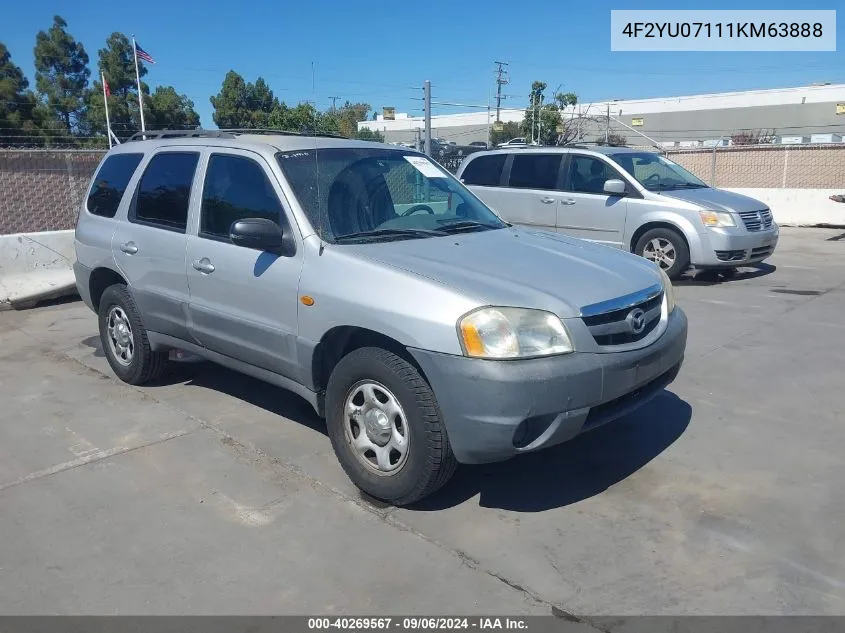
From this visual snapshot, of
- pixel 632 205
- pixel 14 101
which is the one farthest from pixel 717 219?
pixel 14 101

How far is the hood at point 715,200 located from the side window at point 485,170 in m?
2.43

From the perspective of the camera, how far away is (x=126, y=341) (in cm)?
548

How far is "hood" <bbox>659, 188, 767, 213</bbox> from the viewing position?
368 inches

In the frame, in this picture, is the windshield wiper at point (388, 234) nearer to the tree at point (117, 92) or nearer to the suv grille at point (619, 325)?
the suv grille at point (619, 325)

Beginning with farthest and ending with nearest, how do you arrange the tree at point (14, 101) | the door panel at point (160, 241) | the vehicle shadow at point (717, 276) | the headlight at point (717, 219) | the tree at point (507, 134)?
the tree at point (507, 134)
the tree at point (14, 101)
the vehicle shadow at point (717, 276)
the headlight at point (717, 219)
the door panel at point (160, 241)

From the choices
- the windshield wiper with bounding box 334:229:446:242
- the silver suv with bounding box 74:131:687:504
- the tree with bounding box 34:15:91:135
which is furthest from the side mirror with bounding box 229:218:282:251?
the tree with bounding box 34:15:91:135

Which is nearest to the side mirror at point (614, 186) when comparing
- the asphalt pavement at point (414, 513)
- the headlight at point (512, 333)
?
the asphalt pavement at point (414, 513)

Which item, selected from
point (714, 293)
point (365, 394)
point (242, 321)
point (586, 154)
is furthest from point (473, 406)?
point (586, 154)

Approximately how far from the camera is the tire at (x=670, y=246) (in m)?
9.43

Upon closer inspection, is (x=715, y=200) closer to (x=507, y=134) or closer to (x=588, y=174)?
(x=588, y=174)

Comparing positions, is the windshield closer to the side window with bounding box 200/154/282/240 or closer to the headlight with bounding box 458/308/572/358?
the side window with bounding box 200/154/282/240

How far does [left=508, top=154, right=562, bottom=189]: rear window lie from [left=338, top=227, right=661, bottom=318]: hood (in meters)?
6.11
